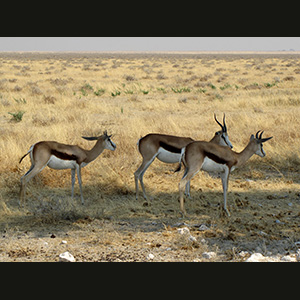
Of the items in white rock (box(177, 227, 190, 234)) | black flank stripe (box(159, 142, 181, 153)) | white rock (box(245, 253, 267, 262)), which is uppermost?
black flank stripe (box(159, 142, 181, 153))

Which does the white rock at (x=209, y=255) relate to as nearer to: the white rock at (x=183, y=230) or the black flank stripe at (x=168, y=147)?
the white rock at (x=183, y=230)

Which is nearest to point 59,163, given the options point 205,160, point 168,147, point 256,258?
point 168,147

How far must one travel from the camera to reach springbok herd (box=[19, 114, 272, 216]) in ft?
23.6

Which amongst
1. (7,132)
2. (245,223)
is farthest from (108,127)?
(245,223)

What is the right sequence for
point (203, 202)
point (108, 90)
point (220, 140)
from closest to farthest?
point (203, 202) → point (220, 140) → point (108, 90)

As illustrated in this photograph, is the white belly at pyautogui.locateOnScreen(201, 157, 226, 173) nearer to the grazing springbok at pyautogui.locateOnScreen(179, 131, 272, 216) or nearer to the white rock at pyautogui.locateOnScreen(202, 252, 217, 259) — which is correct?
the grazing springbok at pyautogui.locateOnScreen(179, 131, 272, 216)

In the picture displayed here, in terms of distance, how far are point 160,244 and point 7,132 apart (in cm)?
815

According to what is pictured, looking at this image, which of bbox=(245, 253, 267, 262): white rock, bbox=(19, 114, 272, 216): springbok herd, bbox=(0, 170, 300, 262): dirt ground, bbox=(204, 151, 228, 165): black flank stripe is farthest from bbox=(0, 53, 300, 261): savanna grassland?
bbox=(204, 151, 228, 165): black flank stripe

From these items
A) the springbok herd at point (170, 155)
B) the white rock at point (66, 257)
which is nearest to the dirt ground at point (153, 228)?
the white rock at point (66, 257)

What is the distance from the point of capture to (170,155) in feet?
26.7

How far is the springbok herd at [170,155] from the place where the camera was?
7191mm

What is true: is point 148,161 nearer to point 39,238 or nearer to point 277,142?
point 39,238

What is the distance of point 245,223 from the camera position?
22.4 ft

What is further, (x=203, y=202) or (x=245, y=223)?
(x=203, y=202)
